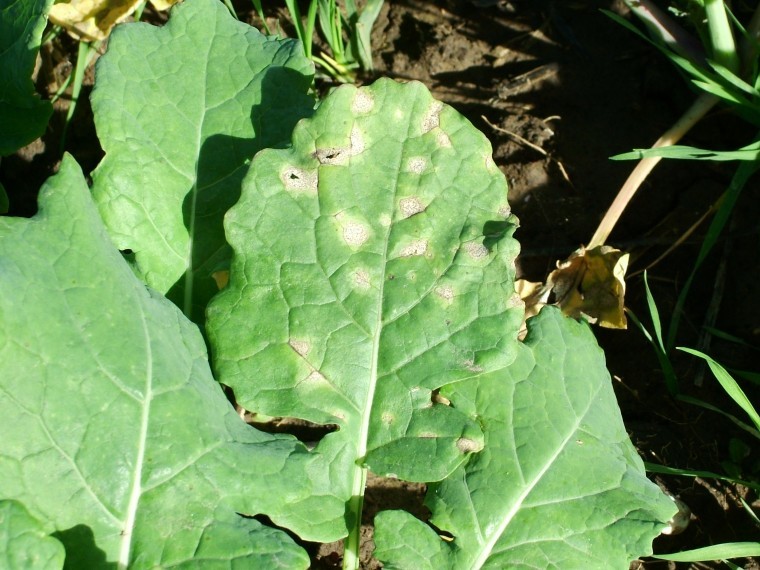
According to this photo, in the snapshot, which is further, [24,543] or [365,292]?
[365,292]

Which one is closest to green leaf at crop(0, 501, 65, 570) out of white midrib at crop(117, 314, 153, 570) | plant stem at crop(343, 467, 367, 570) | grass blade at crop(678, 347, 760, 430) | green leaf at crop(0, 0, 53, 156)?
white midrib at crop(117, 314, 153, 570)

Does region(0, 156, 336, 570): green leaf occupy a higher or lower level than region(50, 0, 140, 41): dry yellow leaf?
lower

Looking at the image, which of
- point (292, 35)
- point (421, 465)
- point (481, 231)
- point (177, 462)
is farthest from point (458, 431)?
point (292, 35)

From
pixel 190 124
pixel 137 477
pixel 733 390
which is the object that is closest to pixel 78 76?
pixel 190 124

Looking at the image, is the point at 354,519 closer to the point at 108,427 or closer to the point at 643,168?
the point at 108,427

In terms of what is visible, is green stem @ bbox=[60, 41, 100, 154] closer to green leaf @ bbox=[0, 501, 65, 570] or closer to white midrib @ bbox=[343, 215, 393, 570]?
white midrib @ bbox=[343, 215, 393, 570]

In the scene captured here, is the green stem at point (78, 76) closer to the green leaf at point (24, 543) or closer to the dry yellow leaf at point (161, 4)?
the dry yellow leaf at point (161, 4)
